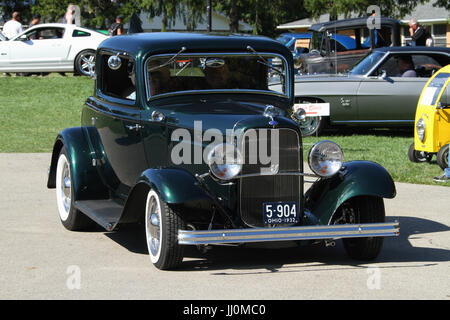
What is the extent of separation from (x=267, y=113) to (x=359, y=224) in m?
1.12

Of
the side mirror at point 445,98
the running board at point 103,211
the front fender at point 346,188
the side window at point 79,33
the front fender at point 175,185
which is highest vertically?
the side window at point 79,33

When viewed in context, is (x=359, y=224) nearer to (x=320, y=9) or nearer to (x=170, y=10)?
(x=170, y=10)

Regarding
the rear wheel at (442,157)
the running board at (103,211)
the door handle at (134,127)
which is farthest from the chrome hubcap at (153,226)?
the rear wheel at (442,157)

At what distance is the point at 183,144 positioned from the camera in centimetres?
672

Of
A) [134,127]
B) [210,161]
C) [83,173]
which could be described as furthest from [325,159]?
[83,173]

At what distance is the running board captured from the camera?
22.7 feet

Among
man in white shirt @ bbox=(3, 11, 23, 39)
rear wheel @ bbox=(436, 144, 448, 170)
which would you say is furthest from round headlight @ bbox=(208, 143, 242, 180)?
man in white shirt @ bbox=(3, 11, 23, 39)

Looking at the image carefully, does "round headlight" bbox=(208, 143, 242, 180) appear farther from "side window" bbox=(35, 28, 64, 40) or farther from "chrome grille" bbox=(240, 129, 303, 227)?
"side window" bbox=(35, 28, 64, 40)

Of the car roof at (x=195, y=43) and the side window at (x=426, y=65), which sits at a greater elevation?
the car roof at (x=195, y=43)

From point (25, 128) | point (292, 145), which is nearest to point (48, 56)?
point (25, 128)

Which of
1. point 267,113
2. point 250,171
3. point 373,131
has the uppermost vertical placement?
point 267,113

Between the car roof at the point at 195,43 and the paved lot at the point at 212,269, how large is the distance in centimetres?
176

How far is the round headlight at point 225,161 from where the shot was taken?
6.22 m

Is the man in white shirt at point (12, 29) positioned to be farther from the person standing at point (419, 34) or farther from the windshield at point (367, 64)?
the windshield at point (367, 64)
